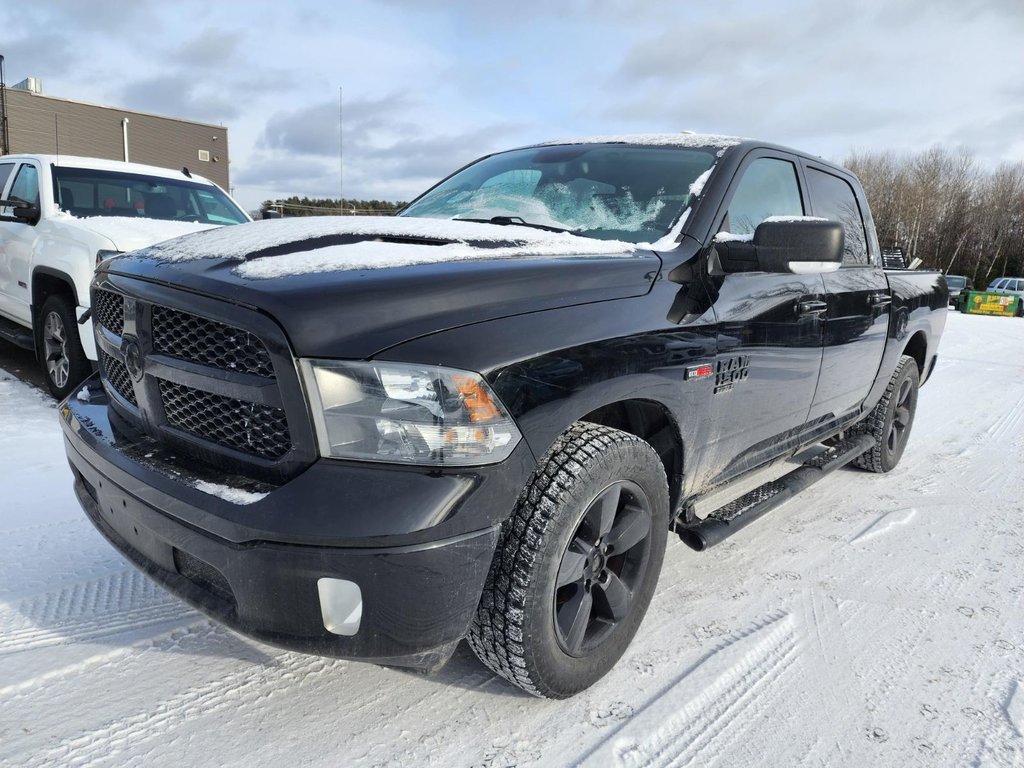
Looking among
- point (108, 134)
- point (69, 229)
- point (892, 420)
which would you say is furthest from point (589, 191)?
point (108, 134)

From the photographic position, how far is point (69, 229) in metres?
4.79

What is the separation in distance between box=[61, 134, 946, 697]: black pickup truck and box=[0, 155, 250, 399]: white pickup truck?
103 inches

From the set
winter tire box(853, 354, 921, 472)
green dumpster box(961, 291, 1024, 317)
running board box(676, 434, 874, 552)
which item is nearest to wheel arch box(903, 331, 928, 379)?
winter tire box(853, 354, 921, 472)

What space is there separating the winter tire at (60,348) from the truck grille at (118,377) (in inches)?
103

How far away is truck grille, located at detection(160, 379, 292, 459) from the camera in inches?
63.3

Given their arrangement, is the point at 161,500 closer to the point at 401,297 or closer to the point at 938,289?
the point at 401,297

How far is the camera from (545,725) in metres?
1.93

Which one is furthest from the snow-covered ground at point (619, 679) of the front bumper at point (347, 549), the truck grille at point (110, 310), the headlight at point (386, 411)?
the truck grille at point (110, 310)

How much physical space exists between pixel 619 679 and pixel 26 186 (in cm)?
593

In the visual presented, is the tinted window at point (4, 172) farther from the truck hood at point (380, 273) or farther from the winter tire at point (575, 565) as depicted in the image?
the winter tire at point (575, 565)

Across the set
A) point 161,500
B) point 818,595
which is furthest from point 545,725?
point 818,595

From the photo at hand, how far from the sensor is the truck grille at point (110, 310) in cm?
209

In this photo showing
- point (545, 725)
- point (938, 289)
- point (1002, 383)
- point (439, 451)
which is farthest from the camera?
point (1002, 383)

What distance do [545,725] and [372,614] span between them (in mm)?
704
